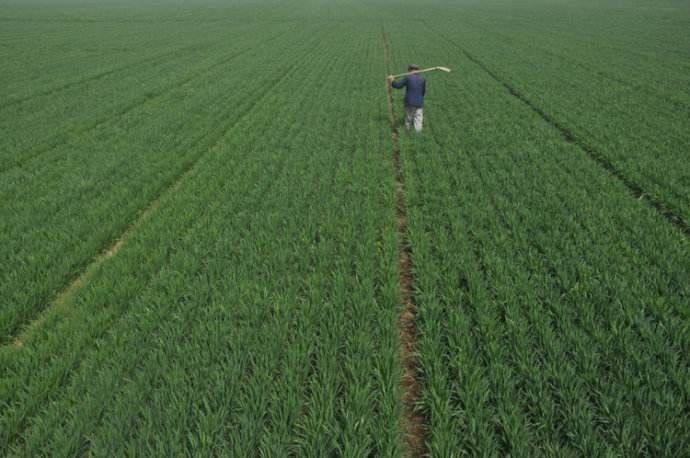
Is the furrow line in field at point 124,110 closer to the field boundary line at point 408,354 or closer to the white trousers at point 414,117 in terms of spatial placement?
the field boundary line at point 408,354

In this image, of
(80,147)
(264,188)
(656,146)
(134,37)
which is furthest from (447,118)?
(134,37)

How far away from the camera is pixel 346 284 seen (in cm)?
464

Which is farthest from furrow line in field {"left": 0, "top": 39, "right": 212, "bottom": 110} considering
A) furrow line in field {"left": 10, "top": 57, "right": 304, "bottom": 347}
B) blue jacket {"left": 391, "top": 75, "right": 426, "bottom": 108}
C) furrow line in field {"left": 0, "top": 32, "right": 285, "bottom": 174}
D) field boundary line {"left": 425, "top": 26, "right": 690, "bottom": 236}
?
field boundary line {"left": 425, "top": 26, "right": 690, "bottom": 236}

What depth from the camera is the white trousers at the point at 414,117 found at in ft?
35.5

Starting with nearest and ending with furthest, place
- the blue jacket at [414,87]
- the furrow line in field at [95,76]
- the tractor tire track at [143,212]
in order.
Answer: the tractor tire track at [143,212] → the blue jacket at [414,87] → the furrow line in field at [95,76]

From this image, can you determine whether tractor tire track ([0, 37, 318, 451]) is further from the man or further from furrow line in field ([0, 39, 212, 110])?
furrow line in field ([0, 39, 212, 110])

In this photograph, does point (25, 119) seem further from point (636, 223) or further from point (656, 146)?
point (656, 146)

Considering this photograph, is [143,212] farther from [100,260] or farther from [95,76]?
[95,76]

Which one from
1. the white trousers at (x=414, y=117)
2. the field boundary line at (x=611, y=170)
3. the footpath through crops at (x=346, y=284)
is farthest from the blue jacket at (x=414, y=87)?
the field boundary line at (x=611, y=170)

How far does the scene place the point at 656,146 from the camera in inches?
362

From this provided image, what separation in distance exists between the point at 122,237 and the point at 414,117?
812 cm

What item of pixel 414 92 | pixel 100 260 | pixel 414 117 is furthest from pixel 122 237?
pixel 414 117

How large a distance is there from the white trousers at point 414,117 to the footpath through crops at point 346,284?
18.9 inches

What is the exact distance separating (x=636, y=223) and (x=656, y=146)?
4951 millimetres
